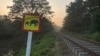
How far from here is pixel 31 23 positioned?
540 centimetres

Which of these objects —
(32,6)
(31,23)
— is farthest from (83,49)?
(32,6)

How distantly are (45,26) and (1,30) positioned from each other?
15210mm

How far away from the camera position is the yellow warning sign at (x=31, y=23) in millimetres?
5410

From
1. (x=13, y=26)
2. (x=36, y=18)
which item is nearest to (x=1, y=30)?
(x=13, y=26)

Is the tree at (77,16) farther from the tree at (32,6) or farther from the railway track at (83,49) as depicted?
the railway track at (83,49)

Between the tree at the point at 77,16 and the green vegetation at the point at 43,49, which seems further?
the tree at the point at 77,16

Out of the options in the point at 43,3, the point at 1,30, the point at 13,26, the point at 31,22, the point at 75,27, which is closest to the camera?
the point at 31,22

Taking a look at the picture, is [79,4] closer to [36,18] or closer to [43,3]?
[43,3]

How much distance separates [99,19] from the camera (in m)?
47.4

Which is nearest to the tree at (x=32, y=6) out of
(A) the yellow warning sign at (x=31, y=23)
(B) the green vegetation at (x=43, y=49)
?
(B) the green vegetation at (x=43, y=49)

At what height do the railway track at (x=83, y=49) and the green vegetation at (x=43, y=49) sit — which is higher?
the railway track at (x=83, y=49)

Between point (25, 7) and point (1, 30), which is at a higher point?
point (25, 7)

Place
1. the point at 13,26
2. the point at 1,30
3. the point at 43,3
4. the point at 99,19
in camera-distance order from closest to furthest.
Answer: the point at 99,19, the point at 1,30, the point at 13,26, the point at 43,3

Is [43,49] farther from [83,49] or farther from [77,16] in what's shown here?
Result: [77,16]
